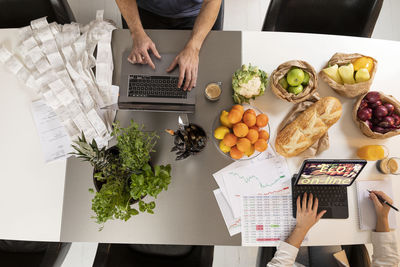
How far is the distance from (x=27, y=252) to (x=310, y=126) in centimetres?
168

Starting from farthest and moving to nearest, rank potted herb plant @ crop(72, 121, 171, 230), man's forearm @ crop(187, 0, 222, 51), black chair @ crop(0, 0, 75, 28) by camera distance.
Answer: black chair @ crop(0, 0, 75, 28), man's forearm @ crop(187, 0, 222, 51), potted herb plant @ crop(72, 121, 171, 230)

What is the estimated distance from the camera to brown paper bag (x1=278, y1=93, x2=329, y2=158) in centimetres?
118

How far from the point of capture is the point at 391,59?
1311 millimetres

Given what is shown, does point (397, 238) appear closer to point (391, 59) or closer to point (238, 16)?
point (391, 59)

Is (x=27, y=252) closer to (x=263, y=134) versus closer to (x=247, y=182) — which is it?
(x=247, y=182)

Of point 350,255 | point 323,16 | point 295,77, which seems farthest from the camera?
point 323,16

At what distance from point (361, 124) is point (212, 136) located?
702 mm

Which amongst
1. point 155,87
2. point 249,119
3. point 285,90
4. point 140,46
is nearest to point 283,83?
point 285,90

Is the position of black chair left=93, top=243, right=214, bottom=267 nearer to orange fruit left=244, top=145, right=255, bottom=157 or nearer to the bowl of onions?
orange fruit left=244, top=145, right=255, bottom=157

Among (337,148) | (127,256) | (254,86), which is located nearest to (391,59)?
(337,148)

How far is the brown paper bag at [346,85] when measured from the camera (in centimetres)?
117

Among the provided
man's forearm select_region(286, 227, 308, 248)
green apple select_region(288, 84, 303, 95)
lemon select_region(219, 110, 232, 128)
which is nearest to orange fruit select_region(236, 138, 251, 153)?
lemon select_region(219, 110, 232, 128)

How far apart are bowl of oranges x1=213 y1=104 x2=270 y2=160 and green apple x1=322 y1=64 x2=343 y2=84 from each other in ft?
1.38

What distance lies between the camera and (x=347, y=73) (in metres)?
1.19
